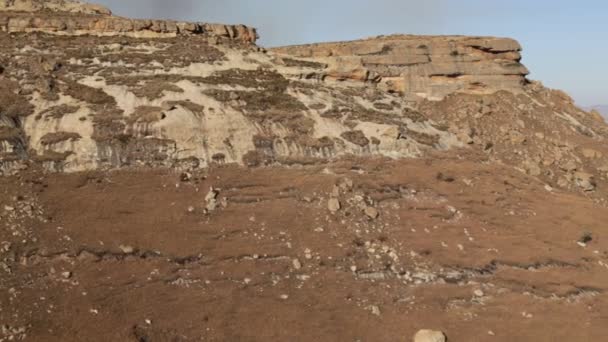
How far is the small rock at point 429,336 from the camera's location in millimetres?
17750

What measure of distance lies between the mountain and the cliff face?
140 mm

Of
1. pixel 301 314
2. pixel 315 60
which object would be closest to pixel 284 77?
pixel 315 60

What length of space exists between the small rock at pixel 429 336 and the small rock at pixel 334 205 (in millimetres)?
7444

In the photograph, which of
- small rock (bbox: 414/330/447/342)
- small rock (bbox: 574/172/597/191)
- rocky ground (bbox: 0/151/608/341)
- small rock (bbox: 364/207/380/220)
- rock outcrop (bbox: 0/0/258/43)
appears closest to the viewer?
rocky ground (bbox: 0/151/608/341)

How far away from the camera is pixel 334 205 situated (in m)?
24.1

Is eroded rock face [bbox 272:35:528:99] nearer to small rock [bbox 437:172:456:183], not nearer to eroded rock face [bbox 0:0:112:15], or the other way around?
small rock [bbox 437:172:456:183]

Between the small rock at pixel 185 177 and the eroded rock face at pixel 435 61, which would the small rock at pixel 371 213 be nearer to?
the small rock at pixel 185 177

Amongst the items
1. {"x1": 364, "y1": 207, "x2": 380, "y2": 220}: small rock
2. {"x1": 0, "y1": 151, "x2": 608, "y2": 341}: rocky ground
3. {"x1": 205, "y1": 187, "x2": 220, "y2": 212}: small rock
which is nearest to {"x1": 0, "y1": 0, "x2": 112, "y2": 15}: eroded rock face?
{"x1": 0, "y1": 151, "x2": 608, "y2": 341}: rocky ground

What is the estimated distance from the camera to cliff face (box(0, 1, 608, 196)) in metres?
25.4

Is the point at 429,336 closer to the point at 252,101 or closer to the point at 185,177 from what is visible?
the point at 185,177

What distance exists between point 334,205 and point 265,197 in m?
3.23

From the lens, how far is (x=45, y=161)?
902 inches

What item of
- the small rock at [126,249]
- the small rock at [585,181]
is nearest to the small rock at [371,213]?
the small rock at [126,249]

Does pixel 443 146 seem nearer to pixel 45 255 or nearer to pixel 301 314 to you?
pixel 301 314
